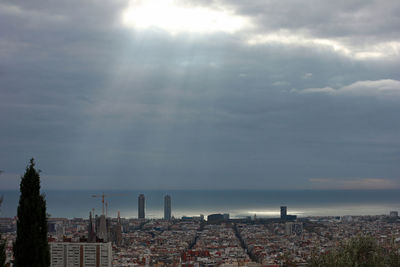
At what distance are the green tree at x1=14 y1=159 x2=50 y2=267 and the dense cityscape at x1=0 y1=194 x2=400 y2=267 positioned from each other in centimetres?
576

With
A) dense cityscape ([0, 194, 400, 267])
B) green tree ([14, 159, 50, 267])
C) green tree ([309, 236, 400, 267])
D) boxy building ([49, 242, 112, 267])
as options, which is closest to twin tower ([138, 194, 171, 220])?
dense cityscape ([0, 194, 400, 267])

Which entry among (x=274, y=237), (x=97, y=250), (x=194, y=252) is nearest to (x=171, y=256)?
(x=194, y=252)

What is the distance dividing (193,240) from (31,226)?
5450 centimetres

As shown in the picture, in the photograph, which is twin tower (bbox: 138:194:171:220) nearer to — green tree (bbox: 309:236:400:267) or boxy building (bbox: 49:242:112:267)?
boxy building (bbox: 49:242:112:267)

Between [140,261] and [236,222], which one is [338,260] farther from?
[236,222]

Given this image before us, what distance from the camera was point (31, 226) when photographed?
32.2 feet

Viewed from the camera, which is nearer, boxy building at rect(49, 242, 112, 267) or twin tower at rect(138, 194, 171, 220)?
boxy building at rect(49, 242, 112, 267)

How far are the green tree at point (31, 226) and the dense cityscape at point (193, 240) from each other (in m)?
5.76

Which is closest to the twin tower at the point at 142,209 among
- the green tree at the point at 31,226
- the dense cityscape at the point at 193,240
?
the dense cityscape at the point at 193,240

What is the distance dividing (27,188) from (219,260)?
32.7m

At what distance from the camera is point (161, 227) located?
81.2m

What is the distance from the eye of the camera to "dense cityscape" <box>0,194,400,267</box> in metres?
21.2

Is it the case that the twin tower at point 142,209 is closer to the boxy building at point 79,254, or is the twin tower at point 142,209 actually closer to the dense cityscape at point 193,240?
the dense cityscape at point 193,240

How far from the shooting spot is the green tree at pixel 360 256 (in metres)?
10.6
